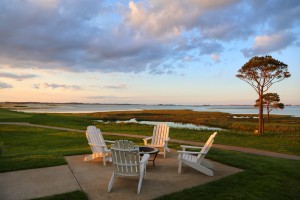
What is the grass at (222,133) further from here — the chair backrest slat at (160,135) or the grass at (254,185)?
the chair backrest slat at (160,135)

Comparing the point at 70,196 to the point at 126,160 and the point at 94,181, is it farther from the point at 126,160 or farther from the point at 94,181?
the point at 126,160

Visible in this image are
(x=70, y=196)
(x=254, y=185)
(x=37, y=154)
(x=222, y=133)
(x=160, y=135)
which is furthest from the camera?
(x=222, y=133)

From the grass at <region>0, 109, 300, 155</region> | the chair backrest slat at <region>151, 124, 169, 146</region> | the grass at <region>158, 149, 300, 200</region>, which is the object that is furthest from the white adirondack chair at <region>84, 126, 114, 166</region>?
the grass at <region>0, 109, 300, 155</region>

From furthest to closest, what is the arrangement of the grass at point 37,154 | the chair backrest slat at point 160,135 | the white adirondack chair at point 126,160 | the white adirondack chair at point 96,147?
1. the chair backrest slat at point 160,135
2. the white adirondack chair at point 96,147
3. the grass at point 37,154
4. the white adirondack chair at point 126,160

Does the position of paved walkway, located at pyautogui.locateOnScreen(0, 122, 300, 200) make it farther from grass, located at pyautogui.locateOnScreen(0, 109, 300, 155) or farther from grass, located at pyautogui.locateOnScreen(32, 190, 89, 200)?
grass, located at pyautogui.locateOnScreen(0, 109, 300, 155)

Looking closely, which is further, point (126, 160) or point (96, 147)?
point (96, 147)

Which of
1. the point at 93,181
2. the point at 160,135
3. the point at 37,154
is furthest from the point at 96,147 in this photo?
the point at 160,135

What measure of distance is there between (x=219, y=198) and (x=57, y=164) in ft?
16.0

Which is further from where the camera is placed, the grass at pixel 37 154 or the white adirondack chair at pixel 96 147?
the white adirondack chair at pixel 96 147

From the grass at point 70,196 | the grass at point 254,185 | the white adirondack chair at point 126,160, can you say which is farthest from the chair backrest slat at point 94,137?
the grass at point 254,185

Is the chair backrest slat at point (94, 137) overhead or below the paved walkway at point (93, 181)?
overhead

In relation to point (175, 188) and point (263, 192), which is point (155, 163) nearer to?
point (175, 188)

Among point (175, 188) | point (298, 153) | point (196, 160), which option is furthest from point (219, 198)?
point (298, 153)

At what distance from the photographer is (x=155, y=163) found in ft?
26.6
